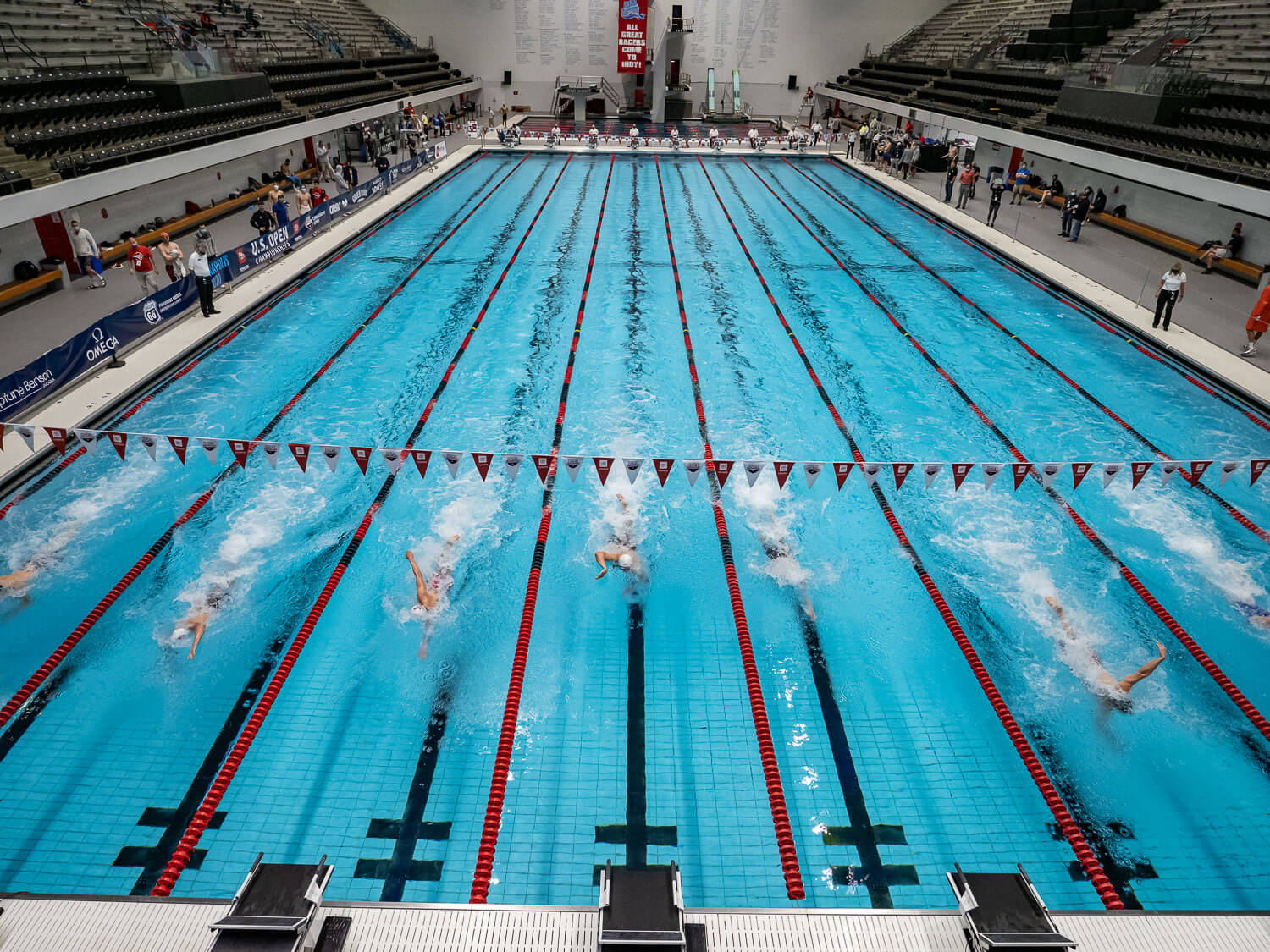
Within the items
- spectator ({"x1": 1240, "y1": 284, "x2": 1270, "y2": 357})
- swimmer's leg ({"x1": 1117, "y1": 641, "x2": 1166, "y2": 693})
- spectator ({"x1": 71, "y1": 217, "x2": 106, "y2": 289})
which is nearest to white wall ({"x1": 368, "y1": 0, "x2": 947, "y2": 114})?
spectator ({"x1": 71, "y1": 217, "x2": 106, "y2": 289})

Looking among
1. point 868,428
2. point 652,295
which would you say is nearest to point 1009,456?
point 868,428

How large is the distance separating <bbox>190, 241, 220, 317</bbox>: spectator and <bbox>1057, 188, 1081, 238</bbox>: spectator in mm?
14529

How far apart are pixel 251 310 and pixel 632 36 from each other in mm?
26173

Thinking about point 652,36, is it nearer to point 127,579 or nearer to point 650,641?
point 127,579

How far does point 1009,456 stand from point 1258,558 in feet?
6.74

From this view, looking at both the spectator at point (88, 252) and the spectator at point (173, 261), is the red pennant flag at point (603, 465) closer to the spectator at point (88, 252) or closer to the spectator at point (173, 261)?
the spectator at point (173, 261)

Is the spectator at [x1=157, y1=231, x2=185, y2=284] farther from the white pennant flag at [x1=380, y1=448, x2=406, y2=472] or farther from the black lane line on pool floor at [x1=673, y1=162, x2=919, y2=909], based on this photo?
the black lane line on pool floor at [x1=673, y1=162, x2=919, y2=909]

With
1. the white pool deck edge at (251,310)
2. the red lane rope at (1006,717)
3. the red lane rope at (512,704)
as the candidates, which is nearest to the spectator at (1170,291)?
the white pool deck edge at (251,310)

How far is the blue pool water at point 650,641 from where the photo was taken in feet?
11.9

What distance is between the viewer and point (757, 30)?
31344 mm

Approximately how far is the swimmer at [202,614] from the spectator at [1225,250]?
1456 centimetres

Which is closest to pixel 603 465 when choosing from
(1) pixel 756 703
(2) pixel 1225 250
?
(1) pixel 756 703

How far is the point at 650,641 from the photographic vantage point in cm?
497

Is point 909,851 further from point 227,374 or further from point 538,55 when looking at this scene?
point 538,55
